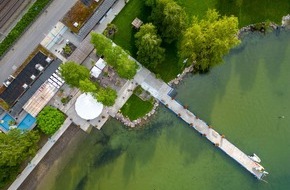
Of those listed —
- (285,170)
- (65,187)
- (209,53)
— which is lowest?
(65,187)

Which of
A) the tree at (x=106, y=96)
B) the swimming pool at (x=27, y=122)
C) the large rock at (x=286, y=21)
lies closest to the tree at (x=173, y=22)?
the tree at (x=106, y=96)

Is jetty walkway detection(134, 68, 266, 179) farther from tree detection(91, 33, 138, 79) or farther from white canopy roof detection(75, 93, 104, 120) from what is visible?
white canopy roof detection(75, 93, 104, 120)

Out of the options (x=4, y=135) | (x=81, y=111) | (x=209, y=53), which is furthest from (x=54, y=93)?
(x=209, y=53)

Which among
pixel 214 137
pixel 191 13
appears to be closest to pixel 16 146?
pixel 214 137

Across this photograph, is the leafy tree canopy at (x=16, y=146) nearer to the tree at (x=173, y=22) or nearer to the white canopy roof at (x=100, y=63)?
the white canopy roof at (x=100, y=63)

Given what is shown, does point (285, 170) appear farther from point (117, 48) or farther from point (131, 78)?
point (117, 48)

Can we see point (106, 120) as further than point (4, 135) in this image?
Yes
